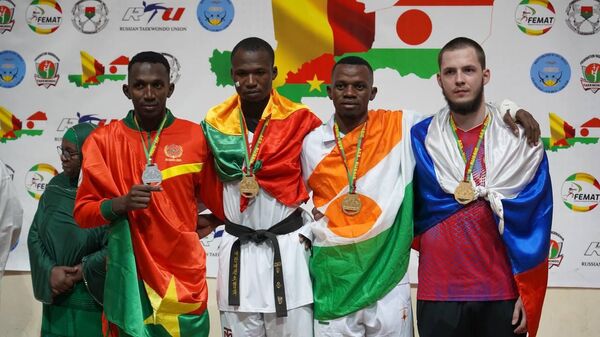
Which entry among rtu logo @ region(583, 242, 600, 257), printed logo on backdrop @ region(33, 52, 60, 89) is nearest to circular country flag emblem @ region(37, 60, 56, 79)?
printed logo on backdrop @ region(33, 52, 60, 89)

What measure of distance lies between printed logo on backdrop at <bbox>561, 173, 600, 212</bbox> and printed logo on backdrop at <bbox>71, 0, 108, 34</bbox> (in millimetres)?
2935

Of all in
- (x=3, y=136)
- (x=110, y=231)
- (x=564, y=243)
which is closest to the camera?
(x=110, y=231)

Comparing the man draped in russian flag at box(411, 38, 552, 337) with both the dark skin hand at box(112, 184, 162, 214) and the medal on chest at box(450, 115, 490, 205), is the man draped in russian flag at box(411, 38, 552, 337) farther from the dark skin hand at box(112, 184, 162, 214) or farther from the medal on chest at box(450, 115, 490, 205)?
the dark skin hand at box(112, 184, 162, 214)

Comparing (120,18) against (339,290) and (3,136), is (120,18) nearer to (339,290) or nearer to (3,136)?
(3,136)

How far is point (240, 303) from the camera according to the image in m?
2.93

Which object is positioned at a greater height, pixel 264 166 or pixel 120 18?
pixel 120 18

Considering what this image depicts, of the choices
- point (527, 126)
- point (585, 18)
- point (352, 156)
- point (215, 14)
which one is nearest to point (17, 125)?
point (215, 14)

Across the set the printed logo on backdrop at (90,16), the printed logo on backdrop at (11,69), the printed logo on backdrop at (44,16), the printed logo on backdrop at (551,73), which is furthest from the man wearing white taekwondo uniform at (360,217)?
the printed logo on backdrop at (11,69)

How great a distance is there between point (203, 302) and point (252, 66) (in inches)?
38.5

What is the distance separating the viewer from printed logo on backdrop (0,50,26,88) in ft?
15.1

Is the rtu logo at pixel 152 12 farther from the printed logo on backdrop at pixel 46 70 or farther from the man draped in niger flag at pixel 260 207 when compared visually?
the man draped in niger flag at pixel 260 207

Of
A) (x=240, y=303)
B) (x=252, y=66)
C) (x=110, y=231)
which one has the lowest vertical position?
(x=240, y=303)

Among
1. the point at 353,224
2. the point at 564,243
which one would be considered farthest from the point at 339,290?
the point at 564,243

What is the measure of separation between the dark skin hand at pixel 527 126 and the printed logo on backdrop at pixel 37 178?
2.89 meters
